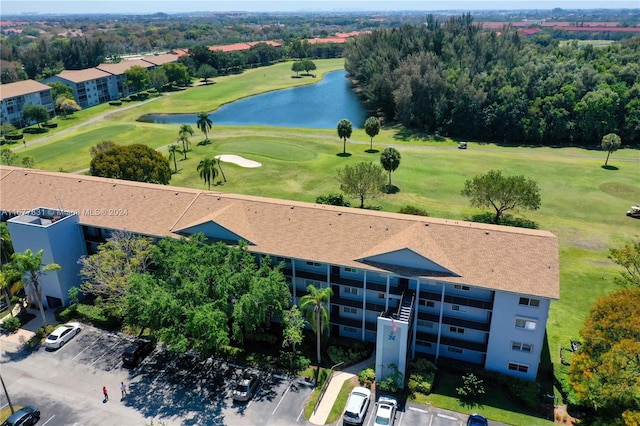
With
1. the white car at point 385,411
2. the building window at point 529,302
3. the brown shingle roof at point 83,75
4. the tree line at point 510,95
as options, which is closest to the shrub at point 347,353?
the white car at point 385,411

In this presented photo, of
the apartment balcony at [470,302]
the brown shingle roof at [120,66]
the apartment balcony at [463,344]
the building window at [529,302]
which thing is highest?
the brown shingle roof at [120,66]

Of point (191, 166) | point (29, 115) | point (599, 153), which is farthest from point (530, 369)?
point (29, 115)

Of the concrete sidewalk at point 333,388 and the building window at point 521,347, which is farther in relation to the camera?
→ the building window at point 521,347

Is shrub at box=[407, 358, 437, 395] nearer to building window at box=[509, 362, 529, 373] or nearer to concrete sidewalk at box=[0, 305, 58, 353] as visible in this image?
building window at box=[509, 362, 529, 373]

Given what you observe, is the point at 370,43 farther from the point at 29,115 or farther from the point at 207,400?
the point at 207,400

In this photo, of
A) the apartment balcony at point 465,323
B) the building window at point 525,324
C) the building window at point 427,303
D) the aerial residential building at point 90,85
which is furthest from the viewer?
the aerial residential building at point 90,85

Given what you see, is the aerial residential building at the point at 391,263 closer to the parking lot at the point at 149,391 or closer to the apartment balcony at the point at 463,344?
the apartment balcony at the point at 463,344
